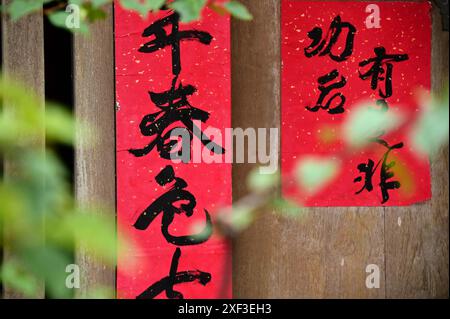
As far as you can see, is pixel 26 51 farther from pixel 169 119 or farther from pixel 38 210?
pixel 38 210

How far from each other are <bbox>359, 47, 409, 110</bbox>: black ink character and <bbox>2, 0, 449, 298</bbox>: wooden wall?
22 cm

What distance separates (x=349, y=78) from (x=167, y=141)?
889mm

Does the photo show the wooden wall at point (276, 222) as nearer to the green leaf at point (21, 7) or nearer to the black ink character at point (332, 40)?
the black ink character at point (332, 40)

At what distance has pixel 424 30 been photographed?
9.11ft

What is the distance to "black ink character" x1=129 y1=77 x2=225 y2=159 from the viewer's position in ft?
8.28

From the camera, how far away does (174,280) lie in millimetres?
2568

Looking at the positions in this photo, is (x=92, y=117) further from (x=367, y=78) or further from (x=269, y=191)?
(x=269, y=191)

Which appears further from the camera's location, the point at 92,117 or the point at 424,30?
the point at 424,30

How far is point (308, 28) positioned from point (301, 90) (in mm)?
284

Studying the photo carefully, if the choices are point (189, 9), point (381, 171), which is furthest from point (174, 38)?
point (189, 9)

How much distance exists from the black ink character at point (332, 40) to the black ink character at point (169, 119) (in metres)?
0.62

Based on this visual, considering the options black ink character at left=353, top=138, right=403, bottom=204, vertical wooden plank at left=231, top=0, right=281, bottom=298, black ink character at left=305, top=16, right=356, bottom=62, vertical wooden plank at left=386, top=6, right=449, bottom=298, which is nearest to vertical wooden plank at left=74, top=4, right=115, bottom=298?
vertical wooden plank at left=231, top=0, right=281, bottom=298

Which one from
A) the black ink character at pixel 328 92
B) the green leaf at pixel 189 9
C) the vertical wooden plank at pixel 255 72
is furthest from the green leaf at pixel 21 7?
the black ink character at pixel 328 92
